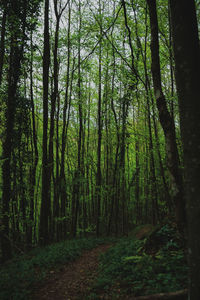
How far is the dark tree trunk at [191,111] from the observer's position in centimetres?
182

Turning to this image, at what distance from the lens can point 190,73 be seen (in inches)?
73.5

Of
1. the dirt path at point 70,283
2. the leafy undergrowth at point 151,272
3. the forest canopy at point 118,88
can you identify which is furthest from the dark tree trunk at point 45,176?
the leafy undergrowth at point 151,272

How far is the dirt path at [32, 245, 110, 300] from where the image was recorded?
4.43 m

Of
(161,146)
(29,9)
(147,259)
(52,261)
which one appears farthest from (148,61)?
(52,261)

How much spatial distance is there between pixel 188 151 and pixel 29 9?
A: 9855 mm

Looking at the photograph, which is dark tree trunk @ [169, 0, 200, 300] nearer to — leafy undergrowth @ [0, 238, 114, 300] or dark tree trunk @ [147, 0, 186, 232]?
dark tree trunk @ [147, 0, 186, 232]

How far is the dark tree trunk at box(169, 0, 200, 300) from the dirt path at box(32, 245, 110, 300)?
3335mm

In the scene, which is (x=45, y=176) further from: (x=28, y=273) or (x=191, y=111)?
(x=191, y=111)

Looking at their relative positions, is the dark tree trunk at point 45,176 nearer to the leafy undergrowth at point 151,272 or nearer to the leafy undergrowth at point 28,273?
the leafy undergrowth at point 28,273

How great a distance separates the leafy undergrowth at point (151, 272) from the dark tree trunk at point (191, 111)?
170 cm

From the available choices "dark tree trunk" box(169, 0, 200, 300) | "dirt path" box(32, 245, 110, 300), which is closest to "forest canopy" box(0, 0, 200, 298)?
"dark tree trunk" box(169, 0, 200, 300)

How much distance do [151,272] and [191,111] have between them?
11.9 feet

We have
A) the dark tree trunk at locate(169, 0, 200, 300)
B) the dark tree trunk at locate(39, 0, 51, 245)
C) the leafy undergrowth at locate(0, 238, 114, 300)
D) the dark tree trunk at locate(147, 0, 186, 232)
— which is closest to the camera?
the dark tree trunk at locate(169, 0, 200, 300)

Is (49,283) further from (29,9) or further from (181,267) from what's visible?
(29,9)
